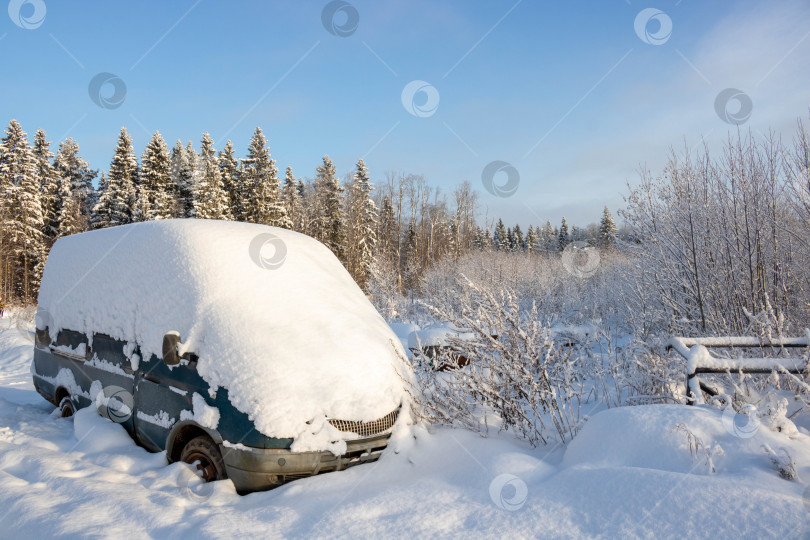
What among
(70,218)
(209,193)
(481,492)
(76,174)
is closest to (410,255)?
(209,193)

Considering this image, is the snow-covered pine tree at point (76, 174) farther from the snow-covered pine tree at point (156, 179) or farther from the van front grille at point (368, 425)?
the van front grille at point (368, 425)

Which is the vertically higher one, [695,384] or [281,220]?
[281,220]

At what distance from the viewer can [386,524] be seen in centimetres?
244

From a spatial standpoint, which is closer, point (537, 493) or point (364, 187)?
point (537, 493)

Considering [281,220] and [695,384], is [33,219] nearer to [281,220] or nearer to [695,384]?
[281,220]

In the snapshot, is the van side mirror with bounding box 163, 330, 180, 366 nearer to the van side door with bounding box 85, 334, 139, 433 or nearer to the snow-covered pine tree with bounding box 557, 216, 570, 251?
the van side door with bounding box 85, 334, 139, 433

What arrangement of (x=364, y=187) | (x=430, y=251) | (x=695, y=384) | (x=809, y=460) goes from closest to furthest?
(x=809, y=460) → (x=695, y=384) → (x=364, y=187) → (x=430, y=251)

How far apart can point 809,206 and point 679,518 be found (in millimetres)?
6268

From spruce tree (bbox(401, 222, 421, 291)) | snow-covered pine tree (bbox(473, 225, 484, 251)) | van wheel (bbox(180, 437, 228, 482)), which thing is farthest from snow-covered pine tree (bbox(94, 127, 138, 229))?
snow-covered pine tree (bbox(473, 225, 484, 251))

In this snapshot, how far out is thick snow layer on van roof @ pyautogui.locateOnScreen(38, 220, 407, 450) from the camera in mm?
3131

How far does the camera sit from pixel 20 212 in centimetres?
3189

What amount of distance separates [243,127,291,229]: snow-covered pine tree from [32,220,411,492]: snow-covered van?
29.4 m

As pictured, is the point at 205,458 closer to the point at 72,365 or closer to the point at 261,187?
the point at 72,365

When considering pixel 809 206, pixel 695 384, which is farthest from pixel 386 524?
pixel 809 206
